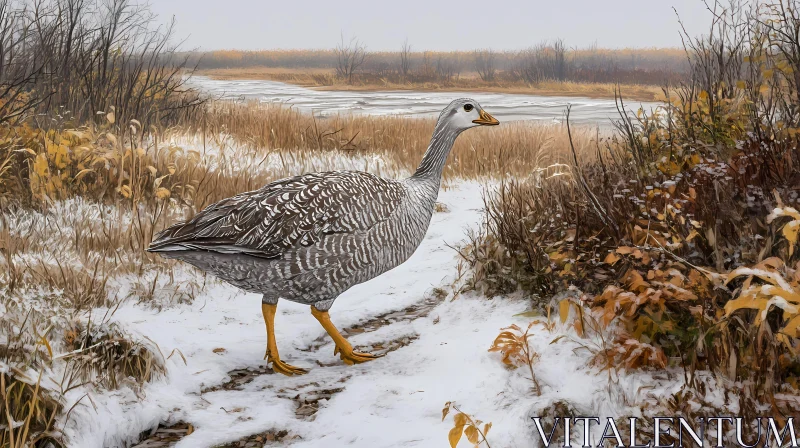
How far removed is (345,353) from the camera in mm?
4527

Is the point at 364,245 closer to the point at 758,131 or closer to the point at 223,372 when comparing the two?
the point at 223,372

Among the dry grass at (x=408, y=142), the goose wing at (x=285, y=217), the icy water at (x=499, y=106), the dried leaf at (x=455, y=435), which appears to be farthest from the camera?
the icy water at (x=499, y=106)

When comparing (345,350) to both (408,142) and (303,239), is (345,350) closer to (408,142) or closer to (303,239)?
(303,239)

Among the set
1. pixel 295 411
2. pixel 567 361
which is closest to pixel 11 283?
pixel 295 411

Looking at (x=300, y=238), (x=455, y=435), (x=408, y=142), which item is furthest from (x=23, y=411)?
(x=408, y=142)

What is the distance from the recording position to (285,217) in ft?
14.0

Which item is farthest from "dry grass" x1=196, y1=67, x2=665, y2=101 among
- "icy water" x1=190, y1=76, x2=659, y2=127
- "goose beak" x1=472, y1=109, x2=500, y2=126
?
"goose beak" x1=472, y1=109, x2=500, y2=126

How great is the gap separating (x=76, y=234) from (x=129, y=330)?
1.97m

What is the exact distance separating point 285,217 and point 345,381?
980 millimetres

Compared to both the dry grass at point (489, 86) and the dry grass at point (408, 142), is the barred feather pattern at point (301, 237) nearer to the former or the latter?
the dry grass at point (408, 142)

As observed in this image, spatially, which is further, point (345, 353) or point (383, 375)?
point (345, 353)

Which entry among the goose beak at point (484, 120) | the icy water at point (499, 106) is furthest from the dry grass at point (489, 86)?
the goose beak at point (484, 120)

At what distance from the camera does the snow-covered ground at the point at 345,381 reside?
134 inches

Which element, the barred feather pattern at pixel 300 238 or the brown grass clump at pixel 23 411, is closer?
the brown grass clump at pixel 23 411
